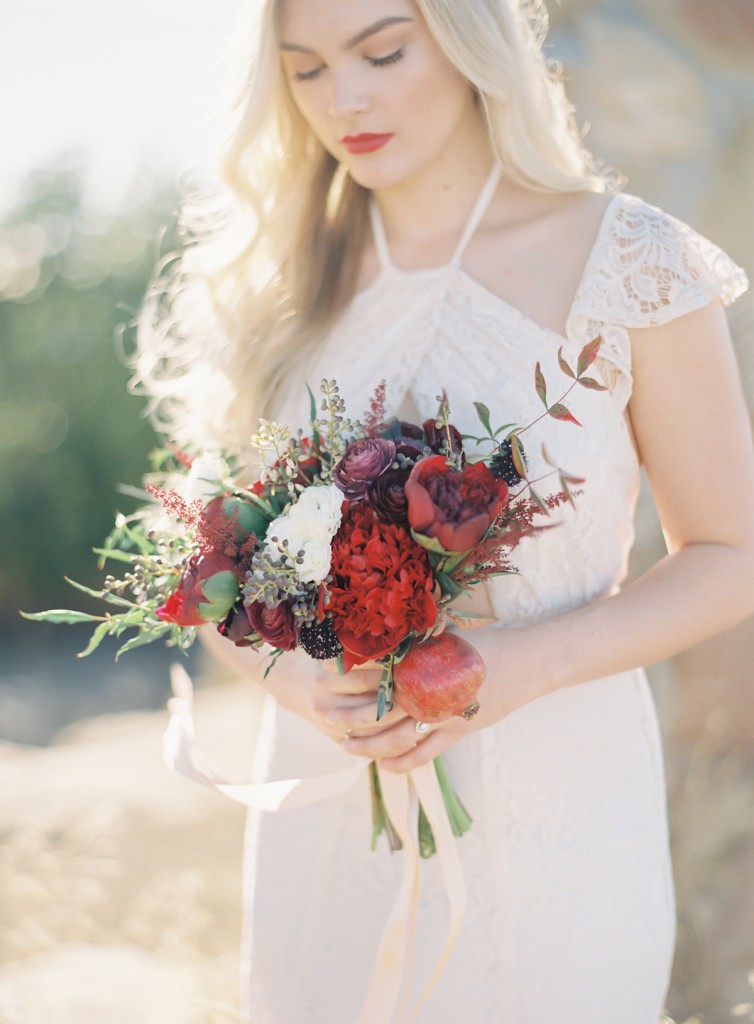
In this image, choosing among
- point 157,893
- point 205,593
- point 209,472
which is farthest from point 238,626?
point 157,893

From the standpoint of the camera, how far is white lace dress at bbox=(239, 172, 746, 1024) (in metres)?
1.93

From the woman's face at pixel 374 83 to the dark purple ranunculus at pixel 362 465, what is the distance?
2.66 ft

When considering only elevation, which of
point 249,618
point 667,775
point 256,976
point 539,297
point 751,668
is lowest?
point 667,775

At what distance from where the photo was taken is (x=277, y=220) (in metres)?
2.57

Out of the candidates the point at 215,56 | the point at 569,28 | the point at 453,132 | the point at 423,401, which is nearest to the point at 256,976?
the point at 423,401

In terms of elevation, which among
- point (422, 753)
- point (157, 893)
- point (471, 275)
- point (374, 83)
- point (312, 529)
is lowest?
point (157, 893)

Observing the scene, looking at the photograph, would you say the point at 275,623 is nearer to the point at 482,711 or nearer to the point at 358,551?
the point at 358,551

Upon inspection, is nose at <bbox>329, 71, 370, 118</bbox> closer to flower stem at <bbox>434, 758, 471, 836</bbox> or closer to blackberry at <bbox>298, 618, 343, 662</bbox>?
blackberry at <bbox>298, 618, 343, 662</bbox>

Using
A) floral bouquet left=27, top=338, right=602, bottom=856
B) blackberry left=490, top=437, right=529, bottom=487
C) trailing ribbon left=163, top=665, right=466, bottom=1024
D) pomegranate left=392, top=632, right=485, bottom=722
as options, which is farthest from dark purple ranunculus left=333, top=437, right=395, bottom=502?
trailing ribbon left=163, top=665, right=466, bottom=1024

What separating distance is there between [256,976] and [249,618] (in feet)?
3.49

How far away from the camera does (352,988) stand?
206cm

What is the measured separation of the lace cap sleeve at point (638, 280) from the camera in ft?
6.16

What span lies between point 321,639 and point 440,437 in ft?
1.25

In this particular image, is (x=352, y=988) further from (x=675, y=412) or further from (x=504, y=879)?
(x=675, y=412)
